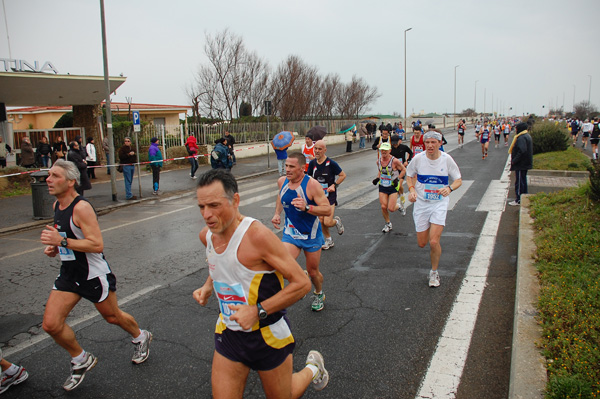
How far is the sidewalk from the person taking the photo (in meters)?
10.9

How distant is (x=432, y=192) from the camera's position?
19.2ft

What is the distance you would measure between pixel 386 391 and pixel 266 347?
1.37 meters

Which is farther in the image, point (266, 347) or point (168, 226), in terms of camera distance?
point (168, 226)

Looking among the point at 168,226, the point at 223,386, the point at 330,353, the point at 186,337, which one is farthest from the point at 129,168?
the point at 223,386

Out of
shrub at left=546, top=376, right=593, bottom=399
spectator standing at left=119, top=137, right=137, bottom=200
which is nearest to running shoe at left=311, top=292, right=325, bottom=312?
shrub at left=546, top=376, right=593, bottom=399

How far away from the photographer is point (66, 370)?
13.0 feet

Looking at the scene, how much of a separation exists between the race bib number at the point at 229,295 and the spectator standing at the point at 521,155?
32.7 ft

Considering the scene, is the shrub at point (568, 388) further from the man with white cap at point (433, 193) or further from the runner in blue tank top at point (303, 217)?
the man with white cap at point (433, 193)

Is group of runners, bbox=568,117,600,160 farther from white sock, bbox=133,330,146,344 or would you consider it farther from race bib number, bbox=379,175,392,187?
white sock, bbox=133,330,146,344

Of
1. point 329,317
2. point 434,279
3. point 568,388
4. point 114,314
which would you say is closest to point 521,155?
point 434,279

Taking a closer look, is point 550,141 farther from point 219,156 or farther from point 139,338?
point 139,338

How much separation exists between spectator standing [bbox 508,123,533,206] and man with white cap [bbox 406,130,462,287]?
582 centimetres

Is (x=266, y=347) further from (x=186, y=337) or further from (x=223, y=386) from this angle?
(x=186, y=337)

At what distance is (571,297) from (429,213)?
191 cm
